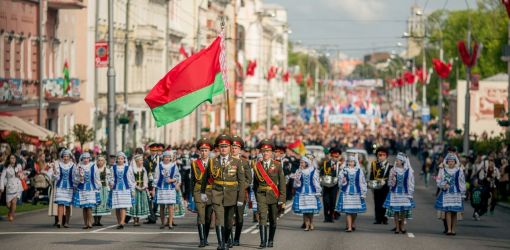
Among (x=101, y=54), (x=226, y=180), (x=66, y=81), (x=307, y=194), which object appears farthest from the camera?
(x=66, y=81)

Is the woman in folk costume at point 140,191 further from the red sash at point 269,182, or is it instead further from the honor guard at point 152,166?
the red sash at point 269,182

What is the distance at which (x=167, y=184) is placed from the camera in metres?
28.5

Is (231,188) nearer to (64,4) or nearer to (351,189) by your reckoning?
(351,189)

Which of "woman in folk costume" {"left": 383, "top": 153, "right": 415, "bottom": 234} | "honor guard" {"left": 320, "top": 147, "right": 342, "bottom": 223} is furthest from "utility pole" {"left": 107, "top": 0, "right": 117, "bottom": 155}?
"woman in folk costume" {"left": 383, "top": 153, "right": 415, "bottom": 234}

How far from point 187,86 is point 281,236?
12.0 ft

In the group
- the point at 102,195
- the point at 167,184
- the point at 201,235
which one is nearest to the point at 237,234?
the point at 201,235

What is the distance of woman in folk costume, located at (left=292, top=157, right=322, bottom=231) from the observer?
2856cm

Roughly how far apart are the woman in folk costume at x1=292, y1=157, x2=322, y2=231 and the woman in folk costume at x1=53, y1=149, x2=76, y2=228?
14.3 ft

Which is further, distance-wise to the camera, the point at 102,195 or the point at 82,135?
the point at 82,135

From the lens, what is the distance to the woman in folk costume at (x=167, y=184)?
2847cm

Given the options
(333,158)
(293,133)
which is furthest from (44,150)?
(293,133)

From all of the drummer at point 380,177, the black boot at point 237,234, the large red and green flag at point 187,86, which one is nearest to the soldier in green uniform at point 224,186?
the black boot at point 237,234

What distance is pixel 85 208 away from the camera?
93.6 feet

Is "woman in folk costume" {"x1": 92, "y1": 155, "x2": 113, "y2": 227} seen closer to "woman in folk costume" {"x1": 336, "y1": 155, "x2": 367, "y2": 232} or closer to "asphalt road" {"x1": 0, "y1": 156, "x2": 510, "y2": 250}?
→ "asphalt road" {"x1": 0, "y1": 156, "x2": 510, "y2": 250}
